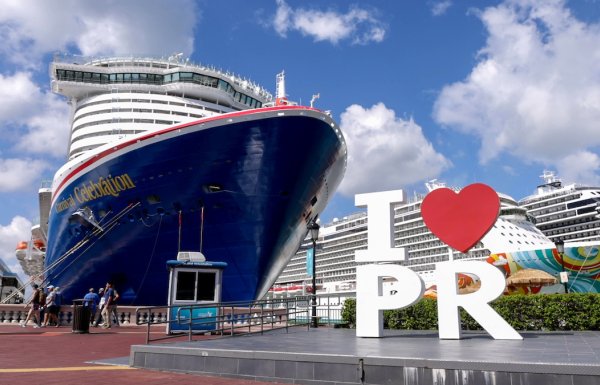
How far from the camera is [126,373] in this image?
7.47 m

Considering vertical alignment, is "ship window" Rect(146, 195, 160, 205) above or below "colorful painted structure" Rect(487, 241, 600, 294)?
above

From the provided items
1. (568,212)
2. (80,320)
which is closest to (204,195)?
(80,320)

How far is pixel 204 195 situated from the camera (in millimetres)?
17641

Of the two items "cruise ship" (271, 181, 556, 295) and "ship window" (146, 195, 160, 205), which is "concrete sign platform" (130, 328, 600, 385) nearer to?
"ship window" (146, 195, 160, 205)

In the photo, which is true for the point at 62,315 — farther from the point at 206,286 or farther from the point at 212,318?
the point at 212,318

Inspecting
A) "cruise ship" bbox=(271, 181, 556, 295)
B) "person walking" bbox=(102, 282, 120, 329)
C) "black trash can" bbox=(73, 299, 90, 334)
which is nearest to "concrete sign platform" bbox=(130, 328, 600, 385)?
"black trash can" bbox=(73, 299, 90, 334)

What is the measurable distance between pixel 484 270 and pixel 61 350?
871cm

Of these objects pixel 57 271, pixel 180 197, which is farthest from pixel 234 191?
pixel 57 271

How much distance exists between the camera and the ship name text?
59.6 ft

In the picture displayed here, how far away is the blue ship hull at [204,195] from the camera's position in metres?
17.4

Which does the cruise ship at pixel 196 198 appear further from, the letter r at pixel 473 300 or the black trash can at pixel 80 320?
the letter r at pixel 473 300

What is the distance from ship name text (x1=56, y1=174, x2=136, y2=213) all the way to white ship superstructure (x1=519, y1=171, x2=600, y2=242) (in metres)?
62.6

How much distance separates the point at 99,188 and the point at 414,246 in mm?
52765

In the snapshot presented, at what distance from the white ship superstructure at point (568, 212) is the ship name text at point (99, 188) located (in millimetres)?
62591
